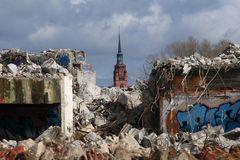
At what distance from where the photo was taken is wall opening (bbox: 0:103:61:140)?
71.6ft

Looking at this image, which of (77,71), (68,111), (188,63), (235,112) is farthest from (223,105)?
(77,71)

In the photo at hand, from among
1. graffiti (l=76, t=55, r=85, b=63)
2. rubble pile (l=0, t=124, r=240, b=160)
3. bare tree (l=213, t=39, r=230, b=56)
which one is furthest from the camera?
graffiti (l=76, t=55, r=85, b=63)

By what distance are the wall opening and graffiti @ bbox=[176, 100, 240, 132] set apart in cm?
519

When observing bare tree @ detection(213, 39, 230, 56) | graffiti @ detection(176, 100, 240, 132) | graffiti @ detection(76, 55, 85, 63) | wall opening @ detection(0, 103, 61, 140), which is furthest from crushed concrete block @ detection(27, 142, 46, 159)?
graffiti @ detection(76, 55, 85, 63)

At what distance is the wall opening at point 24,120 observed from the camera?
71.6 ft

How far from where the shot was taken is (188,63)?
19.2 metres

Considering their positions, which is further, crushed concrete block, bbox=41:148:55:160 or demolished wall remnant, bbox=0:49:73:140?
demolished wall remnant, bbox=0:49:73:140

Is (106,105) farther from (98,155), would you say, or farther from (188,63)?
(98,155)

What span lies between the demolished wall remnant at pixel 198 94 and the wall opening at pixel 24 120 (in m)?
4.68

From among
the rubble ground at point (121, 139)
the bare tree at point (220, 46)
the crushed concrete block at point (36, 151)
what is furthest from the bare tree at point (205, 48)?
the crushed concrete block at point (36, 151)

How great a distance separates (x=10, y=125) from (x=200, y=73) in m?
7.80

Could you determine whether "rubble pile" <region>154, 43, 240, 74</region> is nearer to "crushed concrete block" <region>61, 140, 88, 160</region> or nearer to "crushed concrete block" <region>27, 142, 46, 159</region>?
"crushed concrete block" <region>61, 140, 88, 160</region>

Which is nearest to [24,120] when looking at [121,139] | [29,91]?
[29,91]

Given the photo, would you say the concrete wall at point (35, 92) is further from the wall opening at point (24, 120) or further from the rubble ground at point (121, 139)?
the rubble ground at point (121, 139)
